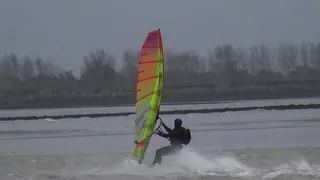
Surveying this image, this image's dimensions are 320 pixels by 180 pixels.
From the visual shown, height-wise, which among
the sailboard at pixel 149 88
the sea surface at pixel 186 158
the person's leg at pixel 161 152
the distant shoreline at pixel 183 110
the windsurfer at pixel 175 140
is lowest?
the distant shoreline at pixel 183 110

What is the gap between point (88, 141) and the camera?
78.7 ft

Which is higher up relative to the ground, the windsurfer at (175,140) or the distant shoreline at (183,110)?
the windsurfer at (175,140)

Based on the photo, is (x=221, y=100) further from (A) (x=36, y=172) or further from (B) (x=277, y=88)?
(A) (x=36, y=172)

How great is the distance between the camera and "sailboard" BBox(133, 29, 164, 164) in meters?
14.1

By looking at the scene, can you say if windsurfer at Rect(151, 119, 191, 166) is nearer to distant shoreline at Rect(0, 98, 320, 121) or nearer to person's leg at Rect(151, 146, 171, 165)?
person's leg at Rect(151, 146, 171, 165)

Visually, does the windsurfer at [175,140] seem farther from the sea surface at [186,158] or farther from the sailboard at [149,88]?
the sailboard at [149,88]

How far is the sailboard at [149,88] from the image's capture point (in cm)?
1408

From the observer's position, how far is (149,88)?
14367 millimetres

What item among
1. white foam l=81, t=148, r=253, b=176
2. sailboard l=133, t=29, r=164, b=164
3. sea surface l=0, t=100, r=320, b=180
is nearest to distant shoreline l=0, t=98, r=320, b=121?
sea surface l=0, t=100, r=320, b=180

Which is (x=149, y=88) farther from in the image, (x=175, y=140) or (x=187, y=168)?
(x=187, y=168)

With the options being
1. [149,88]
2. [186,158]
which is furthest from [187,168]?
[149,88]

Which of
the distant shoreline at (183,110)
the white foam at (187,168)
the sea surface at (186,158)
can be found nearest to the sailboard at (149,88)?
the white foam at (187,168)

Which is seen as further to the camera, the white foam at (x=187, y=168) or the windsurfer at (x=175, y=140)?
the windsurfer at (x=175, y=140)

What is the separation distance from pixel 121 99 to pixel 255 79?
21666mm
